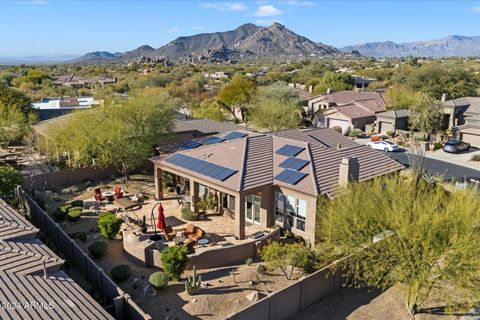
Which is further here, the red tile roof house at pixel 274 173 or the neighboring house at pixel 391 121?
the neighboring house at pixel 391 121

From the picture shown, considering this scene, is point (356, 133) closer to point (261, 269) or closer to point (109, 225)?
point (261, 269)

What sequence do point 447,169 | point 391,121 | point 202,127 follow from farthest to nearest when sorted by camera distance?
point 391,121 → point 202,127 → point 447,169

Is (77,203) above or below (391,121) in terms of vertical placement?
below

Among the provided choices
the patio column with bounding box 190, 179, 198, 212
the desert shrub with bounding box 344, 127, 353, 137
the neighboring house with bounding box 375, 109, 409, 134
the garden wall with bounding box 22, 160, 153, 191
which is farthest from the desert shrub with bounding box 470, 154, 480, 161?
the garden wall with bounding box 22, 160, 153, 191

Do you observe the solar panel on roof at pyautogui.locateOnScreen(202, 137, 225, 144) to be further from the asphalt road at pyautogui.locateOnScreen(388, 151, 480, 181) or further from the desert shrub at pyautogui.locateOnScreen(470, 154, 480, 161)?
the desert shrub at pyautogui.locateOnScreen(470, 154, 480, 161)

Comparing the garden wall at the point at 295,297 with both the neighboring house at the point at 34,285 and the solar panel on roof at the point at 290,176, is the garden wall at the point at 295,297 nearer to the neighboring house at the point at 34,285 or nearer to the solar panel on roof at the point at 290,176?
the neighboring house at the point at 34,285

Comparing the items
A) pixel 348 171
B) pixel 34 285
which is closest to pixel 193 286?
pixel 34 285

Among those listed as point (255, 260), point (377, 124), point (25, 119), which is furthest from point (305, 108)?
point (255, 260)

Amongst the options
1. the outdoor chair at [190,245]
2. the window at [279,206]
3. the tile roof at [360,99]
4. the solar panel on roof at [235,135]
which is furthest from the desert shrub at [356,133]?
the outdoor chair at [190,245]
